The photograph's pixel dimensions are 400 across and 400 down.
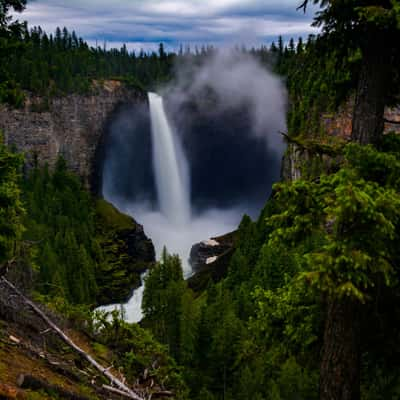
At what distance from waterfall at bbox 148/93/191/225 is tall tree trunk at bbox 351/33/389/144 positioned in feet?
296

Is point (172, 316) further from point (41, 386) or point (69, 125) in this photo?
point (69, 125)

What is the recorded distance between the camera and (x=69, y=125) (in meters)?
85.4

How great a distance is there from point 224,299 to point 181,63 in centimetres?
10272

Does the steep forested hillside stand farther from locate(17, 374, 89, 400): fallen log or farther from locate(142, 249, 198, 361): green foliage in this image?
locate(17, 374, 89, 400): fallen log

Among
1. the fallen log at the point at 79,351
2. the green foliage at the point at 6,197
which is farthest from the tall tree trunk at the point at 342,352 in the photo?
the green foliage at the point at 6,197

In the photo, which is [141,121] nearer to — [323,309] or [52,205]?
[52,205]

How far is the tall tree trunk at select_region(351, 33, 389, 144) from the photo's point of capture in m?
7.20

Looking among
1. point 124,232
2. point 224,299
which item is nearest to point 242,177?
point 124,232

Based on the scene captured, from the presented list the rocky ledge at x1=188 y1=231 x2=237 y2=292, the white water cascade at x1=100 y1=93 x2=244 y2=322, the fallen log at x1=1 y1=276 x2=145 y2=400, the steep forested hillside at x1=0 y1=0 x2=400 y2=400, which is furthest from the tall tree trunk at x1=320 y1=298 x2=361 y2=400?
the white water cascade at x1=100 y1=93 x2=244 y2=322

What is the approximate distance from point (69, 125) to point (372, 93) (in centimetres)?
8302

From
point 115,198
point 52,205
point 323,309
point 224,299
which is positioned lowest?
point 115,198

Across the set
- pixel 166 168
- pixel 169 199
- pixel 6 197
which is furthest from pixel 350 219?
pixel 166 168

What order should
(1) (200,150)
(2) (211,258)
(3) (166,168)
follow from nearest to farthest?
(2) (211,258) < (3) (166,168) < (1) (200,150)

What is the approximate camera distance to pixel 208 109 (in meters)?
111
